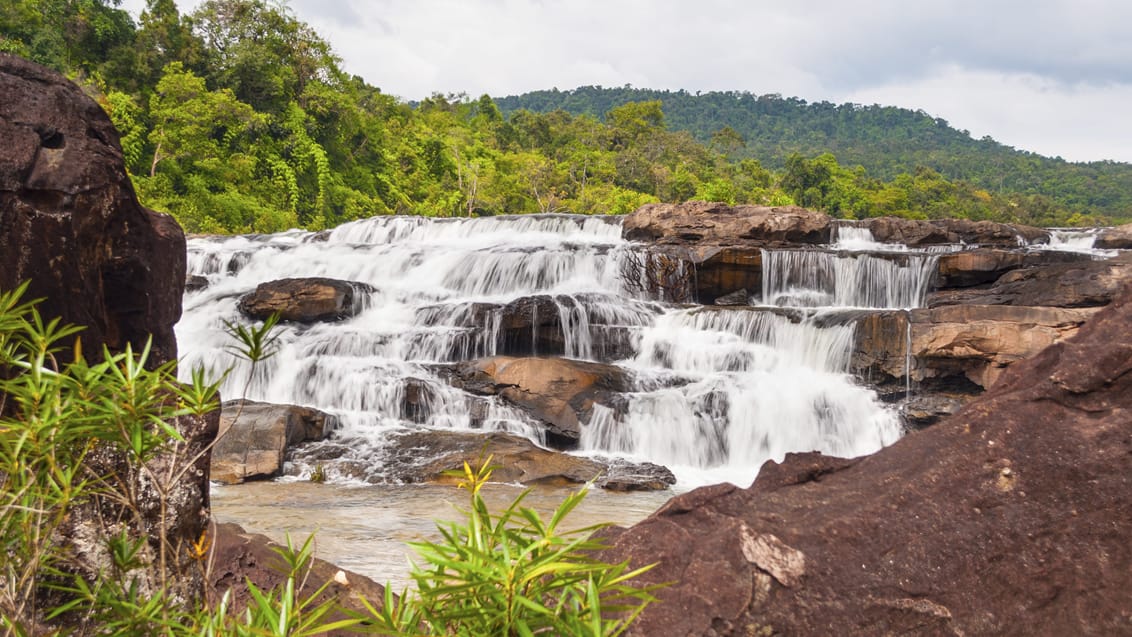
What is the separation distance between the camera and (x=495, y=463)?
7.73 meters

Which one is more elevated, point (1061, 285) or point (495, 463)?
point (1061, 285)

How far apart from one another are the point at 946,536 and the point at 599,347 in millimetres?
9620

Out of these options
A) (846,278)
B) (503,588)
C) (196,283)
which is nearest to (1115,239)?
(846,278)

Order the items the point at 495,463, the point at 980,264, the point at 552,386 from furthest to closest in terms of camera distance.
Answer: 1. the point at 980,264
2. the point at 552,386
3. the point at 495,463

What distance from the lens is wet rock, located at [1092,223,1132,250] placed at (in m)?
18.1

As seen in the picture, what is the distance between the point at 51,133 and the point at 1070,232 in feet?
74.5

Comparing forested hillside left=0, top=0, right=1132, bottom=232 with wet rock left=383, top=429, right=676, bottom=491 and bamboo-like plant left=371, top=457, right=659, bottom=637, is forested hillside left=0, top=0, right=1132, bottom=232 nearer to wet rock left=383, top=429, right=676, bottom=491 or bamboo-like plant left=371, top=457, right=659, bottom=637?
wet rock left=383, top=429, right=676, bottom=491

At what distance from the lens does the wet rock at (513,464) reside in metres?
7.54

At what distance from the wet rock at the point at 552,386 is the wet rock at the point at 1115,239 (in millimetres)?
15455

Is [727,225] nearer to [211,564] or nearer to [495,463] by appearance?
[495,463]

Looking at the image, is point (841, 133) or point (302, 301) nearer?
point (302, 301)

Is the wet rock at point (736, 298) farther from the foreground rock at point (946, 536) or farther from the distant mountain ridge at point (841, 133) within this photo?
the distant mountain ridge at point (841, 133)

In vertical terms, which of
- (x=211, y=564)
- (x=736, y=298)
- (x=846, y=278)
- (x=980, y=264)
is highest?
(x=980, y=264)

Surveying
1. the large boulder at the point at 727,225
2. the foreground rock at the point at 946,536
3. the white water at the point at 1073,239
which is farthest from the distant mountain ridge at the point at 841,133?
the foreground rock at the point at 946,536
